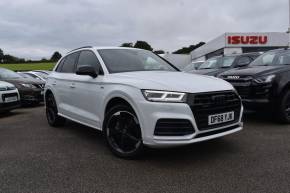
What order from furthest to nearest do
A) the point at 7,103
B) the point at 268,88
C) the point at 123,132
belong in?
1. the point at 7,103
2. the point at 268,88
3. the point at 123,132

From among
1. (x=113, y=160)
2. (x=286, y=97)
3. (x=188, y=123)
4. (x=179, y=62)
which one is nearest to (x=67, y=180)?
(x=113, y=160)

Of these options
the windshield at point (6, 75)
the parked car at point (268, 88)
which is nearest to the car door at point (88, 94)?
the parked car at point (268, 88)

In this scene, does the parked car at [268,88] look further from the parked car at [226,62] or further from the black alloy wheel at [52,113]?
the black alloy wheel at [52,113]

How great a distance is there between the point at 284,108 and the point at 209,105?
2.97 m

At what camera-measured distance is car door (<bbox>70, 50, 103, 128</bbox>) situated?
4969 millimetres

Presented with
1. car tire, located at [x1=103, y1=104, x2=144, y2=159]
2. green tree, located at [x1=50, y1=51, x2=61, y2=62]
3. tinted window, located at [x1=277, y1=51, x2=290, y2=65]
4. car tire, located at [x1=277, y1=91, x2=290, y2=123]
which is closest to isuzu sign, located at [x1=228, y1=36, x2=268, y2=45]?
tinted window, located at [x1=277, y1=51, x2=290, y2=65]

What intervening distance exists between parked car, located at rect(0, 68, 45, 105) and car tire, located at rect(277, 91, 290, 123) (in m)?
8.26

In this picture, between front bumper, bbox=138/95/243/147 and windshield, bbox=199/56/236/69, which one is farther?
windshield, bbox=199/56/236/69

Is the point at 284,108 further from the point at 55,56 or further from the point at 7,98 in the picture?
the point at 55,56

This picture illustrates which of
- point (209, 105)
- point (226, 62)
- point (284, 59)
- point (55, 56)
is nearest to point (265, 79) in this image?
point (284, 59)

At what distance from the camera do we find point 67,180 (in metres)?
3.75

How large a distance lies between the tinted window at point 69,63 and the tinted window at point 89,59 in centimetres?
30

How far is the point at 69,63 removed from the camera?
648cm

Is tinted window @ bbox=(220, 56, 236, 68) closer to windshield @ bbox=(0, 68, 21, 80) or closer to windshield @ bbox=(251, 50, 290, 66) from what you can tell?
windshield @ bbox=(251, 50, 290, 66)
